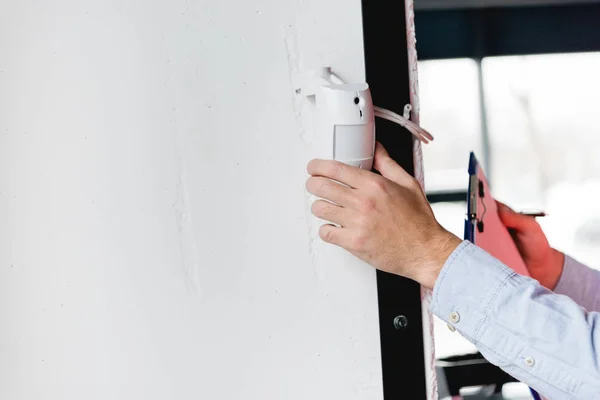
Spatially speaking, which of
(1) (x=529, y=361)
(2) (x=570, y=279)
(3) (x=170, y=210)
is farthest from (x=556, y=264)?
(3) (x=170, y=210)

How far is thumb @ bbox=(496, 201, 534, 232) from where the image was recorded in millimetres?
926

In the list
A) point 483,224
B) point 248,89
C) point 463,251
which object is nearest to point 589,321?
point 463,251

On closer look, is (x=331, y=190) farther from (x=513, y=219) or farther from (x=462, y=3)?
(x=462, y=3)

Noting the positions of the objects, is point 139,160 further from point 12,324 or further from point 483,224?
point 483,224

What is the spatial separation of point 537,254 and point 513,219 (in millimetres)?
74

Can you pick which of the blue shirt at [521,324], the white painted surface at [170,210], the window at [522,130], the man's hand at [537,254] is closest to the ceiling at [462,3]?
the window at [522,130]

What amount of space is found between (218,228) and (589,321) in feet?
1.07

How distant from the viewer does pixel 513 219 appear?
0.93 meters

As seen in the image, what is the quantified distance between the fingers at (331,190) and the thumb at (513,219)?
40 cm

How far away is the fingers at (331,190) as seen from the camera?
59cm

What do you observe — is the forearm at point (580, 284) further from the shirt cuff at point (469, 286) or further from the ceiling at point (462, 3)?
the ceiling at point (462, 3)

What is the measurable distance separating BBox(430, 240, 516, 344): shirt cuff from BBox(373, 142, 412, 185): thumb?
0.08 metres

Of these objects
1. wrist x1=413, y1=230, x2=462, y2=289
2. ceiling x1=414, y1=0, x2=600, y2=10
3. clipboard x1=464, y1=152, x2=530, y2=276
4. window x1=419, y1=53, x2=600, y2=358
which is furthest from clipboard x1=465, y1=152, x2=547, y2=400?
ceiling x1=414, y1=0, x2=600, y2=10

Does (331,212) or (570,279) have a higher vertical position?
(331,212)
